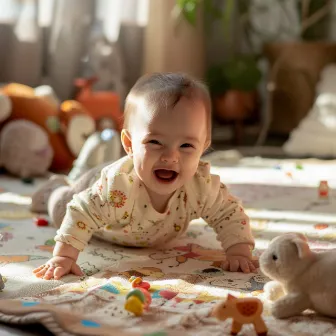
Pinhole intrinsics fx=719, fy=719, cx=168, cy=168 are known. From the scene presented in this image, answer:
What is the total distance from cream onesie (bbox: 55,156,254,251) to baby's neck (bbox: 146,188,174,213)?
1 cm

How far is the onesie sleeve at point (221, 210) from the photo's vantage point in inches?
55.9

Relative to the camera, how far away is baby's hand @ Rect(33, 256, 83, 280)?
129cm

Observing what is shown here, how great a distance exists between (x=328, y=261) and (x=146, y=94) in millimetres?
461

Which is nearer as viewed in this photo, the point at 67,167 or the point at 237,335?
the point at 237,335

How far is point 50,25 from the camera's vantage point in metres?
2.82

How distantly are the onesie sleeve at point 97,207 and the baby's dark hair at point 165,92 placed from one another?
0.13 metres

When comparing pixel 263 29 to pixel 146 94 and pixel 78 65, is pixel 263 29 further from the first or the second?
pixel 146 94

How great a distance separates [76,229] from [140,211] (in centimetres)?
13

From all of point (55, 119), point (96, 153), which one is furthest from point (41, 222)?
point (55, 119)

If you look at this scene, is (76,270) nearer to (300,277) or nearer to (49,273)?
(49,273)

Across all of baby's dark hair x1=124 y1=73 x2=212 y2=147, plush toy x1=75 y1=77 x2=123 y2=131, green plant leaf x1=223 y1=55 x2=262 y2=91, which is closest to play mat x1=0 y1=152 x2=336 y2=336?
baby's dark hair x1=124 y1=73 x2=212 y2=147

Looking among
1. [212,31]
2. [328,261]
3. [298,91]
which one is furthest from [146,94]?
[212,31]

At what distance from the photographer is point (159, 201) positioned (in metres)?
1.43

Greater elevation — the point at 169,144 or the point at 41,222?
the point at 169,144
